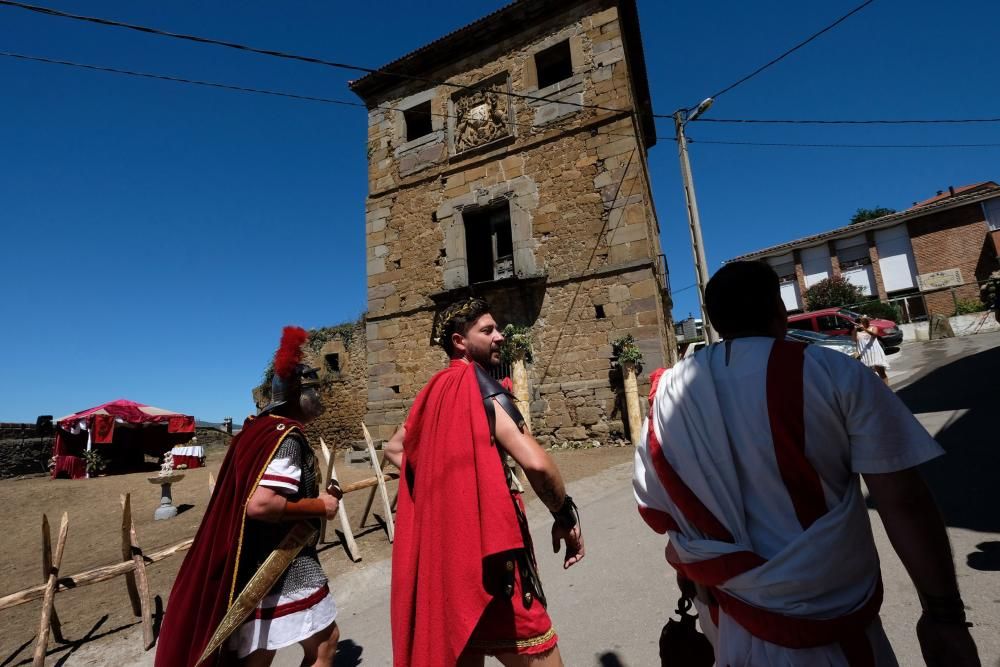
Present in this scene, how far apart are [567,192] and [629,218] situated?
1.63m

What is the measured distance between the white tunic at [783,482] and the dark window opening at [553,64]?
37.5ft

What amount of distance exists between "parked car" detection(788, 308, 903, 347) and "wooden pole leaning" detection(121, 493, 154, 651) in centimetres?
1636

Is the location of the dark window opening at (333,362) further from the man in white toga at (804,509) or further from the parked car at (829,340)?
the man in white toga at (804,509)

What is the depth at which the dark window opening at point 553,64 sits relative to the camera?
35.4 ft

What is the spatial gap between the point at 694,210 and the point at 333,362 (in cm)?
1179

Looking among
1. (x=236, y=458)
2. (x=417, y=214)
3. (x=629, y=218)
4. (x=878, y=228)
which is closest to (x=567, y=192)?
(x=629, y=218)

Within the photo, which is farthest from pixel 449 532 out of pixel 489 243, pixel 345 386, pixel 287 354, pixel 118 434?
pixel 118 434

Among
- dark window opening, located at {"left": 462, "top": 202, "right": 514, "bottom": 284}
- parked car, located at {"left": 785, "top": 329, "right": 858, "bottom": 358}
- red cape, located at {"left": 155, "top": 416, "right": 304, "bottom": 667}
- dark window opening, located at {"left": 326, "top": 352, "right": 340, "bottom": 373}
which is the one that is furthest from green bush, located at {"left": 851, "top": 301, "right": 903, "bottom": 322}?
red cape, located at {"left": 155, "top": 416, "right": 304, "bottom": 667}

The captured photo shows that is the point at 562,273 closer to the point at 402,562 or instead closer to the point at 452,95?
the point at 452,95

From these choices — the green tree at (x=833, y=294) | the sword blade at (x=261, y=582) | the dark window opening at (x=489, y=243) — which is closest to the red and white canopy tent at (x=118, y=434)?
the dark window opening at (x=489, y=243)

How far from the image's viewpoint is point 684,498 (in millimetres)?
1232

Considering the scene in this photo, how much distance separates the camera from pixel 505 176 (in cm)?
1098

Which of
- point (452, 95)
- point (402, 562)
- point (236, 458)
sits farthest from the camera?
point (452, 95)

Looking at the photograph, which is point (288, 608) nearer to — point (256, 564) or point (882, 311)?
point (256, 564)
